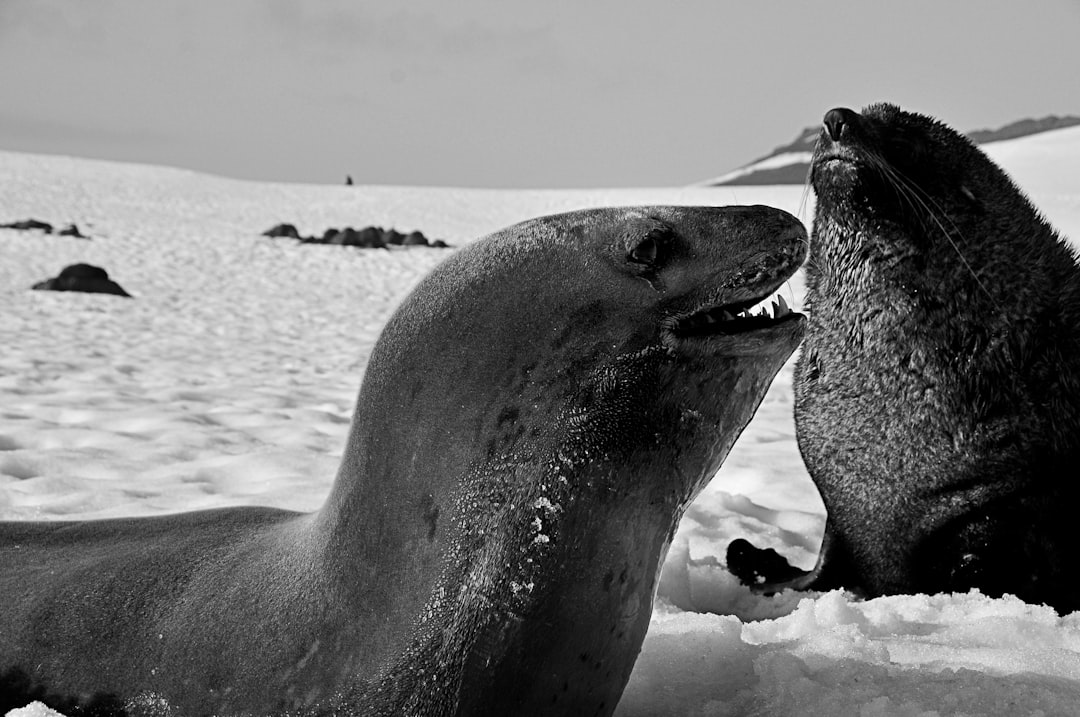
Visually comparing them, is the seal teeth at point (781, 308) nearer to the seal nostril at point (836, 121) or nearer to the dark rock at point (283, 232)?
the seal nostril at point (836, 121)

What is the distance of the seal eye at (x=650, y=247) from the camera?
7.46ft

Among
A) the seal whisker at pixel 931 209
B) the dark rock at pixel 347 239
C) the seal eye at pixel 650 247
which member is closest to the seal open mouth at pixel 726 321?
the seal eye at pixel 650 247

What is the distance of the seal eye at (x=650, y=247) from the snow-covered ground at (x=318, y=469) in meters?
0.96

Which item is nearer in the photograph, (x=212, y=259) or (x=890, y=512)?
(x=890, y=512)

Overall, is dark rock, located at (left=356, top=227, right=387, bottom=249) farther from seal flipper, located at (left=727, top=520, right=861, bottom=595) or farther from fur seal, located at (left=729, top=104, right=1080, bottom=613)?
seal flipper, located at (left=727, top=520, right=861, bottom=595)

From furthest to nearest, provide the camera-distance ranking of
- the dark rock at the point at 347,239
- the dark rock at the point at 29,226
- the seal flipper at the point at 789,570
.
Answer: the dark rock at the point at 347,239 → the dark rock at the point at 29,226 → the seal flipper at the point at 789,570

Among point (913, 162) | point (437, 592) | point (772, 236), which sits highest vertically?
point (913, 162)

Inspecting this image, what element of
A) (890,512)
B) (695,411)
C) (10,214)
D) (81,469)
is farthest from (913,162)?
(10,214)

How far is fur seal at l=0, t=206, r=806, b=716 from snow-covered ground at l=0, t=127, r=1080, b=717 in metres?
0.55

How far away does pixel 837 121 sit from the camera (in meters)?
4.14

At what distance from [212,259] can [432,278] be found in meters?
18.7

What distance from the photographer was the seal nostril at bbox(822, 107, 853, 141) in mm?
4141

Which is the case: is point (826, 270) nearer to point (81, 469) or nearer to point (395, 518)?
point (395, 518)

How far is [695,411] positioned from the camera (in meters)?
2.18
